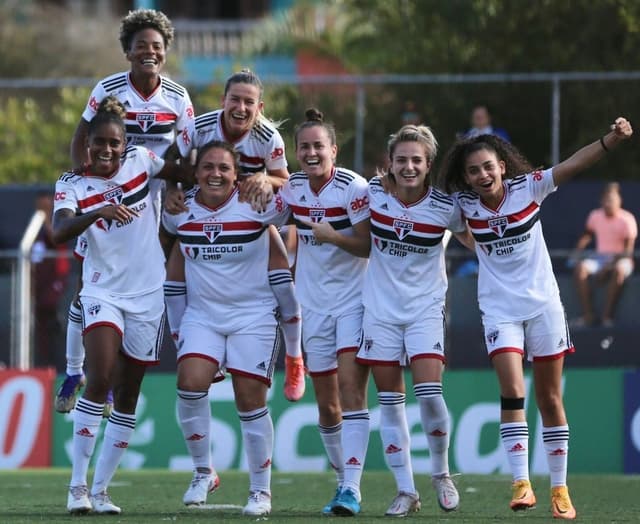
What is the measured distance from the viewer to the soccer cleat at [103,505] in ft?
30.3

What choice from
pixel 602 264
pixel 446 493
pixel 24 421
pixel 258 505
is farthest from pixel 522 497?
pixel 24 421

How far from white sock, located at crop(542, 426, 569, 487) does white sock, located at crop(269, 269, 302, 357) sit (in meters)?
1.70

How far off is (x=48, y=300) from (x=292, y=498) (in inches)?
227

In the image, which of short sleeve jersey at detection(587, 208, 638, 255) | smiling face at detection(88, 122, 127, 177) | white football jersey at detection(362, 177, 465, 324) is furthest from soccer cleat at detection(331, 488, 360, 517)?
short sleeve jersey at detection(587, 208, 638, 255)

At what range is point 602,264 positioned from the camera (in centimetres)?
1520

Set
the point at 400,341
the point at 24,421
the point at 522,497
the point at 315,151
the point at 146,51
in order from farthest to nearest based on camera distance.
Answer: the point at 24,421 → the point at 146,51 → the point at 315,151 → the point at 400,341 → the point at 522,497

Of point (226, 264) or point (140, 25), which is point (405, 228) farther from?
point (140, 25)

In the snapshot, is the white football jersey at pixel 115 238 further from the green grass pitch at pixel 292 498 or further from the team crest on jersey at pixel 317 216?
the green grass pitch at pixel 292 498

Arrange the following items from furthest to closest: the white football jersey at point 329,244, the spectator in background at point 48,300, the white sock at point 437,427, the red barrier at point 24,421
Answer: the spectator in background at point 48,300, the red barrier at point 24,421, the white football jersey at point 329,244, the white sock at point 437,427

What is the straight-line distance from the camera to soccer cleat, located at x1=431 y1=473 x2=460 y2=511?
9375mm

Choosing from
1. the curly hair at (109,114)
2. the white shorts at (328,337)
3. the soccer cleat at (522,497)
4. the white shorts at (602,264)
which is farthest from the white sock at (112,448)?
the white shorts at (602,264)

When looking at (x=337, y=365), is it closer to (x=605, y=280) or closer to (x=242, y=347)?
(x=242, y=347)

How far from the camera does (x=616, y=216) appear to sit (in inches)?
625

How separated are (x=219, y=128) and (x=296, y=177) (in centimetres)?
59
